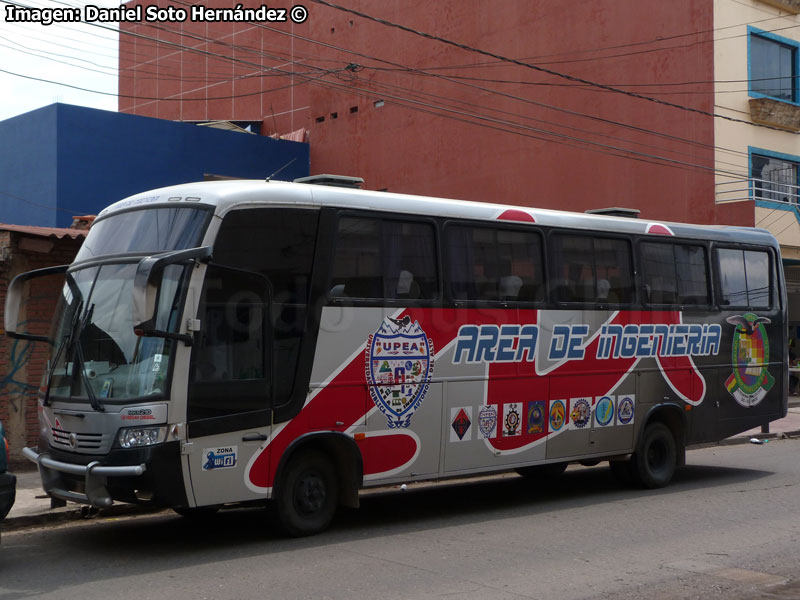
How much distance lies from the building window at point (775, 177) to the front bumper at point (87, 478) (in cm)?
2048

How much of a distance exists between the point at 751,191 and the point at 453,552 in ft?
61.8

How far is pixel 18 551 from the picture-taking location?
8398mm

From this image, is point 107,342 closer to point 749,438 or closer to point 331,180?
point 331,180

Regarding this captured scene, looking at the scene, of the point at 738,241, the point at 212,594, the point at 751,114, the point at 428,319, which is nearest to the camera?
the point at 212,594

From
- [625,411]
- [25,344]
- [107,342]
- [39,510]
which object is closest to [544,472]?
[625,411]

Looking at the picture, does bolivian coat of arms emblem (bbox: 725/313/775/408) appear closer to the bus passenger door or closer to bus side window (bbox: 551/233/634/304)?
bus side window (bbox: 551/233/634/304)

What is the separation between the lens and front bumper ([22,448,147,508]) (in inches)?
306

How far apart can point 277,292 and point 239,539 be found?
95.4 inches

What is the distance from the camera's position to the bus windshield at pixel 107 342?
795 centimetres

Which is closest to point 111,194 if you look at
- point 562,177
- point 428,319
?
point 562,177

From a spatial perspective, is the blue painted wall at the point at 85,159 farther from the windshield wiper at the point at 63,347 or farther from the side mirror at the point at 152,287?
the side mirror at the point at 152,287

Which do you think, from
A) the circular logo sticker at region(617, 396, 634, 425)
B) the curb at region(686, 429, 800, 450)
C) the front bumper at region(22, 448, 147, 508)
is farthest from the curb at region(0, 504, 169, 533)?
the curb at region(686, 429, 800, 450)

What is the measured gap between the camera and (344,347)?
360 inches

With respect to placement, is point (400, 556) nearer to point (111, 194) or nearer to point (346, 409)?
point (346, 409)
